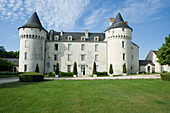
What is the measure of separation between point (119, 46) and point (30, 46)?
65.1 feet

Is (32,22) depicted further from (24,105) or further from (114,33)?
(24,105)

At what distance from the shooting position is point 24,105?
209 inches

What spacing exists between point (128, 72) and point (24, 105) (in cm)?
2555

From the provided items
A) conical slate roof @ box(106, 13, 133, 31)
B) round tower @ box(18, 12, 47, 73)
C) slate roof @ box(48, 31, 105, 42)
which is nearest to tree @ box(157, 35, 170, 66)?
conical slate roof @ box(106, 13, 133, 31)

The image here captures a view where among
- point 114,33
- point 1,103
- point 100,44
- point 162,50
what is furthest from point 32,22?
point 162,50

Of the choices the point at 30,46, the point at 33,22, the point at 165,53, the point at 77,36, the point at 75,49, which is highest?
the point at 33,22

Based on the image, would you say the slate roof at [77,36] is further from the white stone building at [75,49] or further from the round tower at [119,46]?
the round tower at [119,46]

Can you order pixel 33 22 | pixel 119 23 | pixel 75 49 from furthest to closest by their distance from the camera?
pixel 75 49, pixel 119 23, pixel 33 22

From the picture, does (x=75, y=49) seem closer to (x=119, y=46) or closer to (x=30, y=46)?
(x=30, y=46)

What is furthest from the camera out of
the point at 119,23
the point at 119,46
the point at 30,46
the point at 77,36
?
the point at 77,36

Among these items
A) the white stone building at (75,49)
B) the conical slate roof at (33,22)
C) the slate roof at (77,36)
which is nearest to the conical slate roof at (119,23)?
the white stone building at (75,49)

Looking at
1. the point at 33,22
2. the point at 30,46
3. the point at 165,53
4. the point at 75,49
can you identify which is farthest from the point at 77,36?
the point at 165,53

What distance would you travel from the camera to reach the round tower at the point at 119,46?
27141 millimetres

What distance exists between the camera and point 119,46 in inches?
1080
